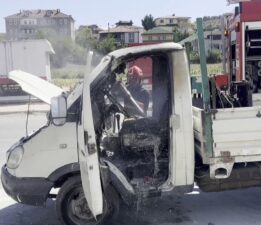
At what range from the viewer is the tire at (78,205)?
4715mm

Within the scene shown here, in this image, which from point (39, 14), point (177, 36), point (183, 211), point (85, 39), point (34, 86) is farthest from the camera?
point (39, 14)

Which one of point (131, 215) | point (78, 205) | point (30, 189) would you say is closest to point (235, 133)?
point (131, 215)

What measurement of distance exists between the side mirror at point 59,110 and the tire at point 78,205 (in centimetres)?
61

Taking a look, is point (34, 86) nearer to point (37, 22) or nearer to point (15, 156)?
point (15, 156)

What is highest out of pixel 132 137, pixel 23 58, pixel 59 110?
pixel 23 58

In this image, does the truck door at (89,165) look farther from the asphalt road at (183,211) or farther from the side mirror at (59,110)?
the asphalt road at (183,211)

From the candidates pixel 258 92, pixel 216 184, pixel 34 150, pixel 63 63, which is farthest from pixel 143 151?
pixel 63 63

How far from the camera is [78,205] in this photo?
15.7 ft

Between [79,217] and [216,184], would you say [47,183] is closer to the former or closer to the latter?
[79,217]

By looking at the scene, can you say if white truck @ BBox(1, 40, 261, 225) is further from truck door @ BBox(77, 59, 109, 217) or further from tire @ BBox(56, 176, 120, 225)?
truck door @ BBox(77, 59, 109, 217)

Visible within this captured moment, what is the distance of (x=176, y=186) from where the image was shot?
4.76 metres

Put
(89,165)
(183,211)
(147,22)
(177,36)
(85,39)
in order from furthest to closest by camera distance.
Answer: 1. (147,22)
2. (85,39)
3. (177,36)
4. (183,211)
5. (89,165)

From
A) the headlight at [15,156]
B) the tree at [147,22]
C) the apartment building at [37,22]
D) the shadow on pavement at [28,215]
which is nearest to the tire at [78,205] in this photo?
the shadow on pavement at [28,215]

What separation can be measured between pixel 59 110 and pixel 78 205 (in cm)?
103
